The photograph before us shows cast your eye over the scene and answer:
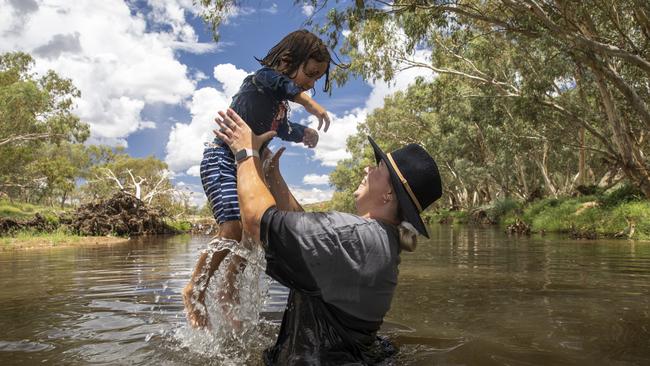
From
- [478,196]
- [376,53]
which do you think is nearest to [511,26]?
[376,53]

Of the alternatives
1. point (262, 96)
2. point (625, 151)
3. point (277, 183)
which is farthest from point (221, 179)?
point (625, 151)

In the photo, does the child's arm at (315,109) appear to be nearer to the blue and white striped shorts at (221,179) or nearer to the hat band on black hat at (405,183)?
the blue and white striped shorts at (221,179)

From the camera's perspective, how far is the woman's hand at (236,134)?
2334 mm

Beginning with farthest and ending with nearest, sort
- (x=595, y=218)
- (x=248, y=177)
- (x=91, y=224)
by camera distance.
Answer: (x=91, y=224), (x=595, y=218), (x=248, y=177)

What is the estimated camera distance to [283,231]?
2100 millimetres

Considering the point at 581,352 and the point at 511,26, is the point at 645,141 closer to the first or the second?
the point at 511,26

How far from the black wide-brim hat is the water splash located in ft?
3.47

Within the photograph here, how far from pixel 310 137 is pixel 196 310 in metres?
1.47

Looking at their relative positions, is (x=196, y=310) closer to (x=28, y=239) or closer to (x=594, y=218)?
(x=28, y=239)

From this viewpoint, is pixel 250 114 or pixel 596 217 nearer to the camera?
pixel 250 114

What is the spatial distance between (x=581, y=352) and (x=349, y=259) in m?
1.78

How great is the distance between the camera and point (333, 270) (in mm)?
2154

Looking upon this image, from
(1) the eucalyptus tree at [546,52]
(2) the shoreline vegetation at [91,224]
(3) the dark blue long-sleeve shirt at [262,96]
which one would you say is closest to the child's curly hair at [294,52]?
(3) the dark blue long-sleeve shirt at [262,96]

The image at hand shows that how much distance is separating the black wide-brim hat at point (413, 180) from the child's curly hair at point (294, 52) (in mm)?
1063
